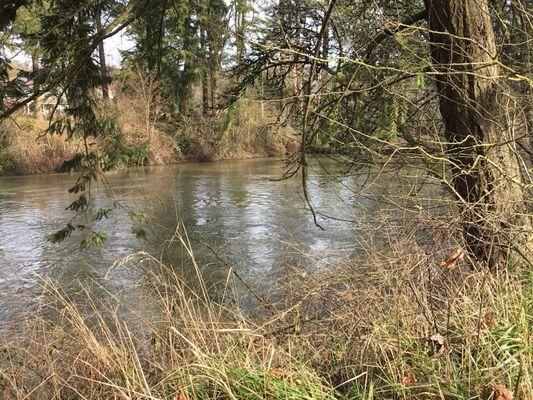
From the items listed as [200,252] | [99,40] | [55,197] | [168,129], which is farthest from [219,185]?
[99,40]

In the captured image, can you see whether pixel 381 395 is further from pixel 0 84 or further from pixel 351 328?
pixel 0 84

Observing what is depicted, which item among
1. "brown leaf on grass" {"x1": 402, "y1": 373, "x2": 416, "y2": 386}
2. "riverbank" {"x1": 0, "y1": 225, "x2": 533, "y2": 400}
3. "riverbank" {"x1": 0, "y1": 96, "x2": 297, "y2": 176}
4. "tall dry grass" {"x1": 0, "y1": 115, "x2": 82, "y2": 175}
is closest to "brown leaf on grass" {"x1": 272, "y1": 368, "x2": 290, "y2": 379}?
"riverbank" {"x1": 0, "y1": 225, "x2": 533, "y2": 400}

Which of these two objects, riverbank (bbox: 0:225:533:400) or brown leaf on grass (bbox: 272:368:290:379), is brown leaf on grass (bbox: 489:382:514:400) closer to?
riverbank (bbox: 0:225:533:400)

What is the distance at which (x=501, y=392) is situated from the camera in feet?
8.27

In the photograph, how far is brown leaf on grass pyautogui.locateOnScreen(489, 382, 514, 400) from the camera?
2500 millimetres

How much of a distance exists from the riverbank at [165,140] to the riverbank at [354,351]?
54.2 feet

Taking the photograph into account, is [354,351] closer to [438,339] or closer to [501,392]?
[438,339]

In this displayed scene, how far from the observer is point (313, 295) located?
4.73m

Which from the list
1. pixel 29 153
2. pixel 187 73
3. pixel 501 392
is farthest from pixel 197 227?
pixel 187 73

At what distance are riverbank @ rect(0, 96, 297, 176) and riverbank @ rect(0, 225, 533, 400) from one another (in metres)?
16.5

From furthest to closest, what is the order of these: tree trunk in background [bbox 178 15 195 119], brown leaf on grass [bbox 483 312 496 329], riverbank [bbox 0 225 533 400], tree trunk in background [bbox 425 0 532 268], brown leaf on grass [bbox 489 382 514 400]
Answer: tree trunk in background [bbox 178 15 195 119], tree trunk in background [bbox 425 0 532 268], brown leaf on grass [bbox 483 312 496 329], riverbank [bbox 0 225 533 400], brown leaf on grass [bbox 489 382 514 400]

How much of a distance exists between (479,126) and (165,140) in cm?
2655

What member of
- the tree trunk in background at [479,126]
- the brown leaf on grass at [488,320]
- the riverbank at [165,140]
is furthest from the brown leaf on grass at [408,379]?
the riverbank at [165,140]

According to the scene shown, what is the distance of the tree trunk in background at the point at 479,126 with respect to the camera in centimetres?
416
